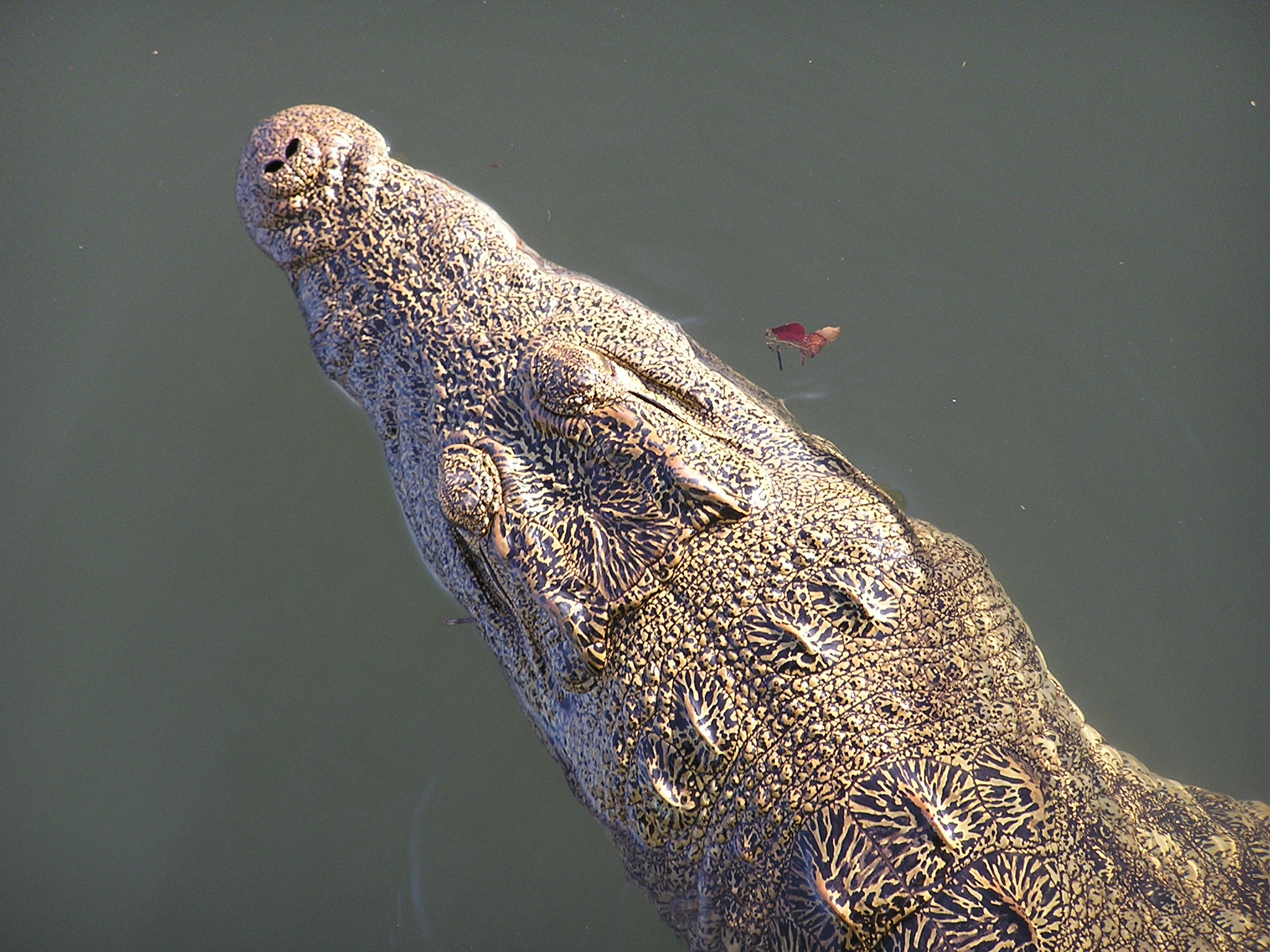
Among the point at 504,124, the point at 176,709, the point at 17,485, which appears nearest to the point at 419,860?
the point at 176,709

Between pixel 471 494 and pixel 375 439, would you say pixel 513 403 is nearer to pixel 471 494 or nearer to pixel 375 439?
pixel 471 494

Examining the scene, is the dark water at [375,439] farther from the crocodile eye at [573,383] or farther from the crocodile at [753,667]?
the crocodile eye at [573,383]

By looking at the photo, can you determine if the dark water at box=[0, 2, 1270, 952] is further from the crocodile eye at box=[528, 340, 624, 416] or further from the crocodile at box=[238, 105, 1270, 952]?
the crocodile eye at box=[528, 340, 624, 416]

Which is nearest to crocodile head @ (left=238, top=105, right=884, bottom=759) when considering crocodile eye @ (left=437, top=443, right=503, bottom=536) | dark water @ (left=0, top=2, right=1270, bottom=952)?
crocodile eye @ (left=437, top=443, right=503, bottom=536)

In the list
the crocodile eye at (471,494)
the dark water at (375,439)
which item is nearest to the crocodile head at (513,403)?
the crocodile eye at (471,494)

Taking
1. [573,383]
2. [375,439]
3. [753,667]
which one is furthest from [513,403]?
[375,439]

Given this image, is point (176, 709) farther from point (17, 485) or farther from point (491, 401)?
point (491, 401)

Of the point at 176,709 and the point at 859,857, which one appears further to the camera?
the point at 176,709
